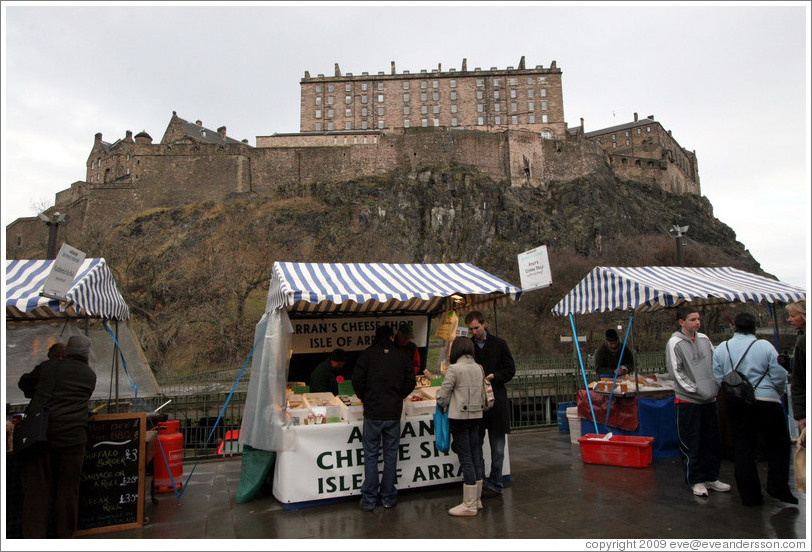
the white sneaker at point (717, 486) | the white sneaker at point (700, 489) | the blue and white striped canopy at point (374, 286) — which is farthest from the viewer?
the blue and white striped canopy at point (374, 286)

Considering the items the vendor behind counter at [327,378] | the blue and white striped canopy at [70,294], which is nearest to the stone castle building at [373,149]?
the blue and white striped canopy at [70,294]

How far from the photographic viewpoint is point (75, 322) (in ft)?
19.6

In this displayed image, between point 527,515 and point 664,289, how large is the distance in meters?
3.51

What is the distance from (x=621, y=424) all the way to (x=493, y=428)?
2.77 m

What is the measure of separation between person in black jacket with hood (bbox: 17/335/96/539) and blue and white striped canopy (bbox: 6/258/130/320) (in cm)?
71

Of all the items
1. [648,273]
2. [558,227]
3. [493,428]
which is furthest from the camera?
[558,227]

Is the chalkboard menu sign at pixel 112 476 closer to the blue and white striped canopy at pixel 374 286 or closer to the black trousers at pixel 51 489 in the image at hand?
the black trousers at pixel 51 489

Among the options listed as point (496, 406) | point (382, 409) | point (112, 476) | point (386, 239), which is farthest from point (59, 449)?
point (386, 239)

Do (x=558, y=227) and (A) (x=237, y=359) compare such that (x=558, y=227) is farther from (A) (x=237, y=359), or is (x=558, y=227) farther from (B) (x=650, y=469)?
(B) (x=650, y=469)

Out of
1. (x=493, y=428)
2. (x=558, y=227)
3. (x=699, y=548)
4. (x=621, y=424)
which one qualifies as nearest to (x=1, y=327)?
(x=493, y=428)

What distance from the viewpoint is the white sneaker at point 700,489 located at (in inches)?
189

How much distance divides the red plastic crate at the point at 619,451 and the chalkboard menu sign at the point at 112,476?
191 inches

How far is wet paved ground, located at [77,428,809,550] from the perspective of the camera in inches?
158

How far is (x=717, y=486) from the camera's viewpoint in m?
4.95
